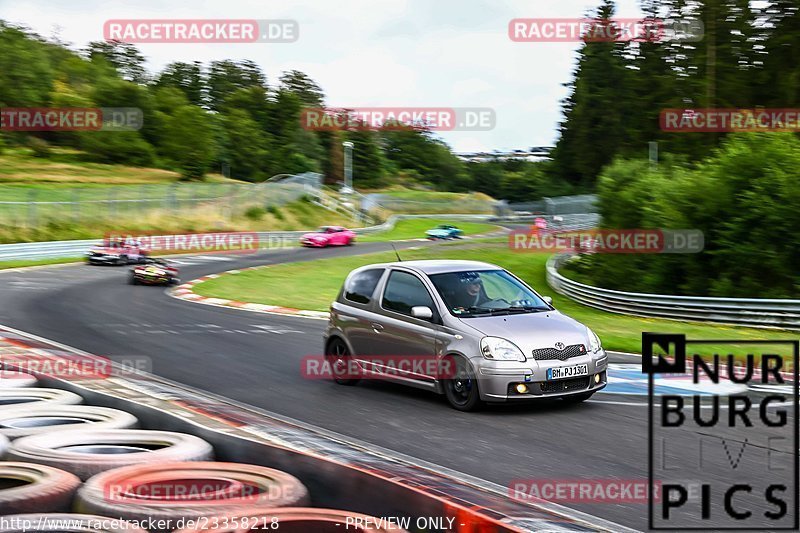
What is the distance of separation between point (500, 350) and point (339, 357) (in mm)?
2745

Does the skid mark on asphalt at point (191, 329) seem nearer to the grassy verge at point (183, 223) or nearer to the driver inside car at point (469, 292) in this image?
the driver inside car at point (469, 292)

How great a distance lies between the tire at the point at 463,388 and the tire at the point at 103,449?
3.97 metres

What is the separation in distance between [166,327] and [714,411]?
11.2 m

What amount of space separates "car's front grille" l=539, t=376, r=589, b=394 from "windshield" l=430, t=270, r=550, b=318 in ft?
3.46

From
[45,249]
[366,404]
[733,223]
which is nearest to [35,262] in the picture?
[45,249]

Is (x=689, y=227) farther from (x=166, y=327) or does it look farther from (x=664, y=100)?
(x=664, y=100)

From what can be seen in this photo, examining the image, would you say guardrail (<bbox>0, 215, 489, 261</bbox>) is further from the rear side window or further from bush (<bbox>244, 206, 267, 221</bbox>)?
the rear side window

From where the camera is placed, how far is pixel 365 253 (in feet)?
164

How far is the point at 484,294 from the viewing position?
10.4 metres

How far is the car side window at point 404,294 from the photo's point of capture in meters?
10.5

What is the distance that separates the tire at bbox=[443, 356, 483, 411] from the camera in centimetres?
945

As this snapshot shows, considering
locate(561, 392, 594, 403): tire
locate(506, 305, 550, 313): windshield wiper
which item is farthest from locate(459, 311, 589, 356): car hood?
locate(561, 392, 594, 403): tire
